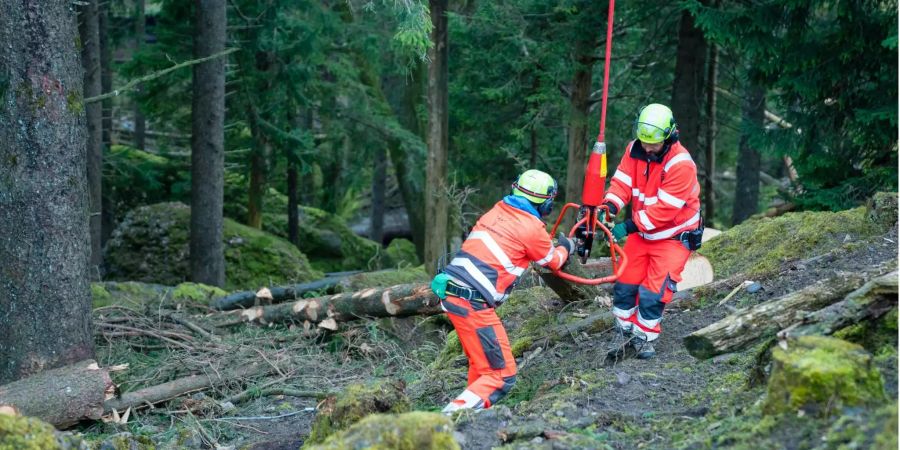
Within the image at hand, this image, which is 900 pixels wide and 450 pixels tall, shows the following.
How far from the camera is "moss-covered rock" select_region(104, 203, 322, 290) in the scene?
16.0 m

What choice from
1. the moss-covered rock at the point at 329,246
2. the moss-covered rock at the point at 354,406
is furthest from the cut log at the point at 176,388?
the moss-covered rock at the point at 329,246

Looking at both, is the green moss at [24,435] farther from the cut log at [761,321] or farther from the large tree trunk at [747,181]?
the large tree trunk at [747,181]

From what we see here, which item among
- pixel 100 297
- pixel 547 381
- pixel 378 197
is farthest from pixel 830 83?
pixel 378 197

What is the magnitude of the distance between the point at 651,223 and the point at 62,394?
4.67m

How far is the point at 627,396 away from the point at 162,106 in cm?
1351

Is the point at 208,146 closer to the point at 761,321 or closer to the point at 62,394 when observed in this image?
the point at 62,394

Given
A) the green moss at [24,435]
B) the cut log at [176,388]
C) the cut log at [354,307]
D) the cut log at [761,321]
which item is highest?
the cut log at [761,321]

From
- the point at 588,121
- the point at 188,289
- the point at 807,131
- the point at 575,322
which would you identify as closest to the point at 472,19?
the point at 588,121

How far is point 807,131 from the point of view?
481 inches

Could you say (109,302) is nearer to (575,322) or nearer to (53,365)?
(53,365)

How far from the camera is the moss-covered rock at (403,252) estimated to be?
21500mm

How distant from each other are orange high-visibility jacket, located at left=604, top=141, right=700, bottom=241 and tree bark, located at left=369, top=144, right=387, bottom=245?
16447 millimetres

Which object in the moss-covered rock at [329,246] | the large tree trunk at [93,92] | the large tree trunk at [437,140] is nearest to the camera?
the large tree trunk at [437,140]

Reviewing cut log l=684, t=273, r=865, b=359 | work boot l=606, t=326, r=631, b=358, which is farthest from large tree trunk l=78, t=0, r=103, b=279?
cut log l=684, t=273, r=865, b=359
